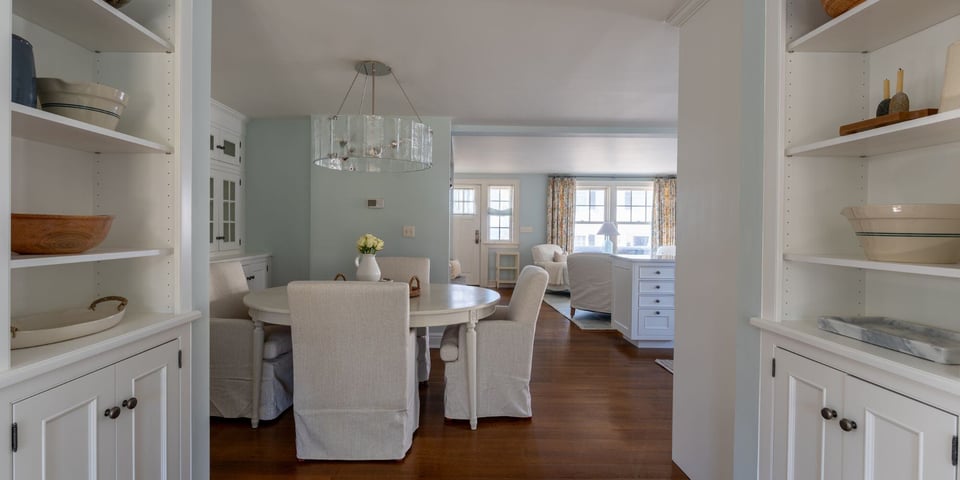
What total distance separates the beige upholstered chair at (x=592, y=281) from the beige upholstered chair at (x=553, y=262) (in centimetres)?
194

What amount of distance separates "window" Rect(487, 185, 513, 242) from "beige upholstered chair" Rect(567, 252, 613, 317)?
3.25m

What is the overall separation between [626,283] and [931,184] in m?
3.57

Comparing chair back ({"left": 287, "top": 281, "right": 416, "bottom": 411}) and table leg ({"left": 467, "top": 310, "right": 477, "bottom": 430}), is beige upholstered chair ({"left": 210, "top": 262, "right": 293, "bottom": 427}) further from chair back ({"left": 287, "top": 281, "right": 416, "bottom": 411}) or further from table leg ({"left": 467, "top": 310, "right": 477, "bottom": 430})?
table leg ({"left": 467, "top": 310, "right": 477, "bottom": 430})

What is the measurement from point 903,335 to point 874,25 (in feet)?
2.67

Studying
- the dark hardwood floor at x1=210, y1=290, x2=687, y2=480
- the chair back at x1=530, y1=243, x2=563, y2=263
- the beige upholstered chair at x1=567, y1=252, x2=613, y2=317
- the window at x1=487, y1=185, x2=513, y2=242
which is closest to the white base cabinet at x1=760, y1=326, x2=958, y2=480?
the dark hardwood floor at x1=210, y1=290, x2=687, y2=480

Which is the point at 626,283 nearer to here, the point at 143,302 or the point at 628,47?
the point at 628,47

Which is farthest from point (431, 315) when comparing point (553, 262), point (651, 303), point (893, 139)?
point (553, 262)

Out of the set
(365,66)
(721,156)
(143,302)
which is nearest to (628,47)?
(721,156)

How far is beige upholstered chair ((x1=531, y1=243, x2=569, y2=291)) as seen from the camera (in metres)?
8.04

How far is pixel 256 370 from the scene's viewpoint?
8.42 ft

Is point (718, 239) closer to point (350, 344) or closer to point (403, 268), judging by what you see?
point (350, 344)

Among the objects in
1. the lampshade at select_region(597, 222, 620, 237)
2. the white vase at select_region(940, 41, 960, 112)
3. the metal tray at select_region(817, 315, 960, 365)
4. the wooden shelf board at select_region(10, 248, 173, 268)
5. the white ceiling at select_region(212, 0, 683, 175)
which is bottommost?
the metal tray at select_region(817, 315, 960, 365)

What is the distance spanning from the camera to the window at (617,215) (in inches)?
364

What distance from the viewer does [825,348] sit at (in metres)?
1.14
